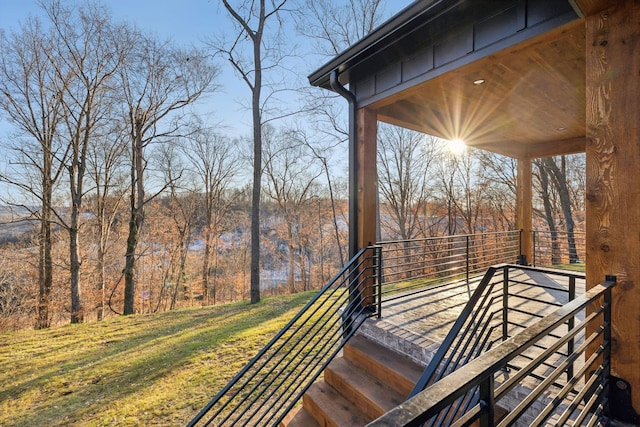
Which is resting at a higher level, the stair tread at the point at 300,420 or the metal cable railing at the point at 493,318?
the metal cable railing at the point at 493,318

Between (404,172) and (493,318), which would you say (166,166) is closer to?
(404,172)

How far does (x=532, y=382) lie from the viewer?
1.83m

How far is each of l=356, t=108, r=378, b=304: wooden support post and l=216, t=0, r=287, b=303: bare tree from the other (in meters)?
5.10

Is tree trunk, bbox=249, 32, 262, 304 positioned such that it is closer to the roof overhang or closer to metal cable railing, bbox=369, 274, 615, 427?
the roof overhang

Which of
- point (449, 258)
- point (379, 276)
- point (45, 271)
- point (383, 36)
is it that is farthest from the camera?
point (45, 271)

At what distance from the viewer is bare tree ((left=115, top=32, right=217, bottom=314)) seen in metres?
8.40

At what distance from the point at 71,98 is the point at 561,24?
1092cm

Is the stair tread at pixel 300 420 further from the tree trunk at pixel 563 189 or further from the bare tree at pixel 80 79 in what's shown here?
the tree trunk at pixel 563 189

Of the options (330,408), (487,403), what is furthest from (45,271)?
(487,403)

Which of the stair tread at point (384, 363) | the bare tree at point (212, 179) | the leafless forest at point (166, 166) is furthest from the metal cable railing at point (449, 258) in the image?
the bare tree at point (212, 179)

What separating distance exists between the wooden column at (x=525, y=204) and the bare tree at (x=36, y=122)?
11714 mm

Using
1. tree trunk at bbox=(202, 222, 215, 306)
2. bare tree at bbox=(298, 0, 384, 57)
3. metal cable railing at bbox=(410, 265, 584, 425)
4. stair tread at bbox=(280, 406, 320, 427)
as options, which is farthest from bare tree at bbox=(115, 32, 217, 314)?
metal cable railing at bbox=(410, 265, 584, 425)

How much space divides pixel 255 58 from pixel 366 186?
6862mm

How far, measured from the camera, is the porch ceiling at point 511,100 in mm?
2332
